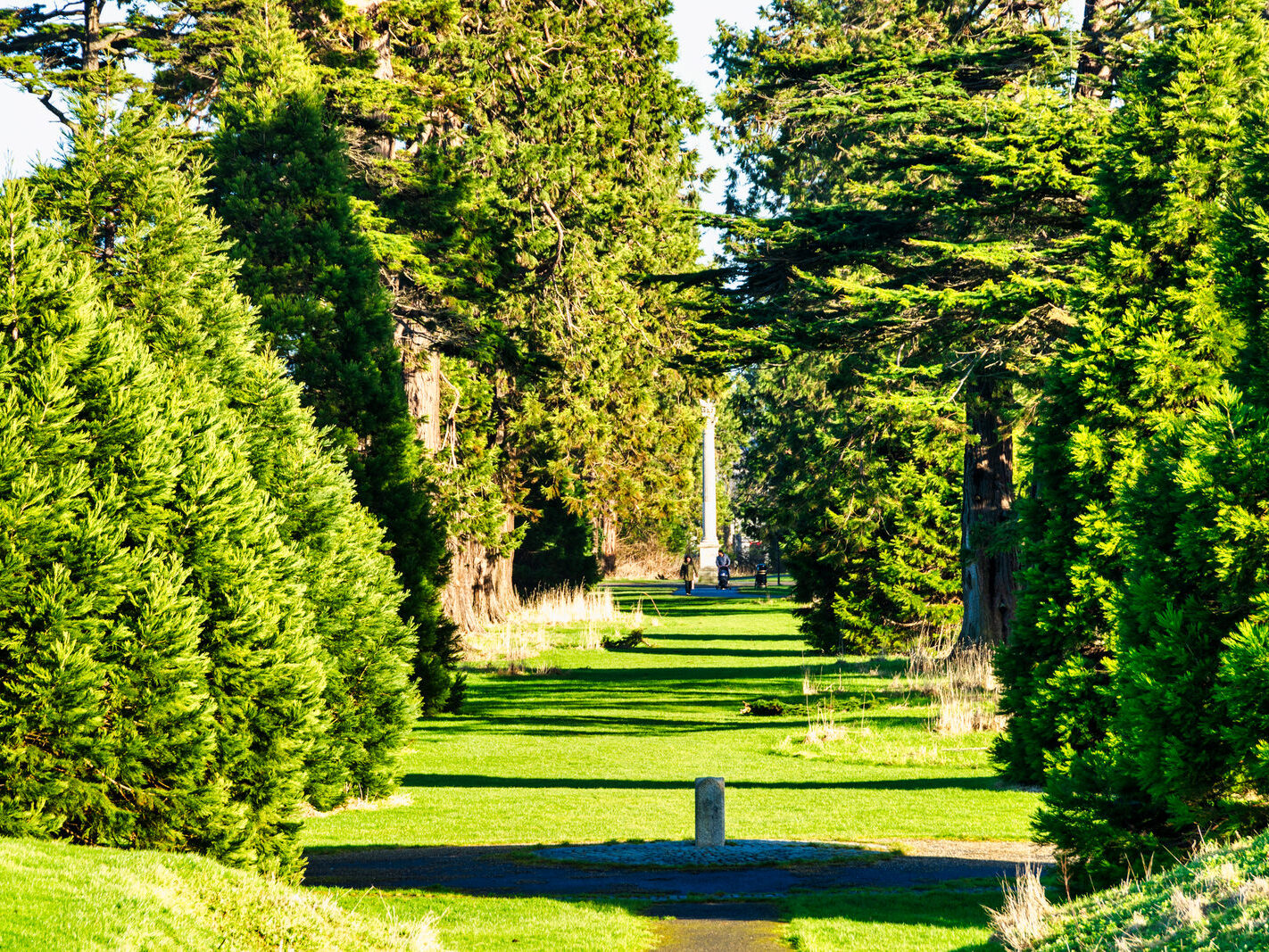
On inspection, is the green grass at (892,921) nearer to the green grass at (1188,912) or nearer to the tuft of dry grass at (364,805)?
the green grass at (1188,912)

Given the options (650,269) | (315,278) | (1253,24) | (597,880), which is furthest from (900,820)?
(650,269)

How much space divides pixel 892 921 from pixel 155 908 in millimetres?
5068

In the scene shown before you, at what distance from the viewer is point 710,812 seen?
1132 cm

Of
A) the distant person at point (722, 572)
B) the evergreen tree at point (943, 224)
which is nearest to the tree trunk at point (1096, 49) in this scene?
the evergreen tree at point (943, 224)

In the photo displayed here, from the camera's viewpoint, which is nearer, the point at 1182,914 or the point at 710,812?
the point at 1182,914

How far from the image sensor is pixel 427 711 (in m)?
21.2

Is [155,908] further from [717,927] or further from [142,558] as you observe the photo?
[717,927]

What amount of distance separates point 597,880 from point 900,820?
4.36 metres

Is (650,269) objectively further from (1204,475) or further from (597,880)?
(1204,475)

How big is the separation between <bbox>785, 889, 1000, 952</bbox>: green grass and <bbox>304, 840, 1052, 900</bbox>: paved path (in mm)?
434

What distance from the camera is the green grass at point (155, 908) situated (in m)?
5.91

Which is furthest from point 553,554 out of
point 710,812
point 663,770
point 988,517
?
point 710,812

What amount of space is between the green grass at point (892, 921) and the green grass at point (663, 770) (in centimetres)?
292

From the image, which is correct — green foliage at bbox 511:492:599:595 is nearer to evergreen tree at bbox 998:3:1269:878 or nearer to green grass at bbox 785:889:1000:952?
evergreen tree at bbox 998:3:1269:878
